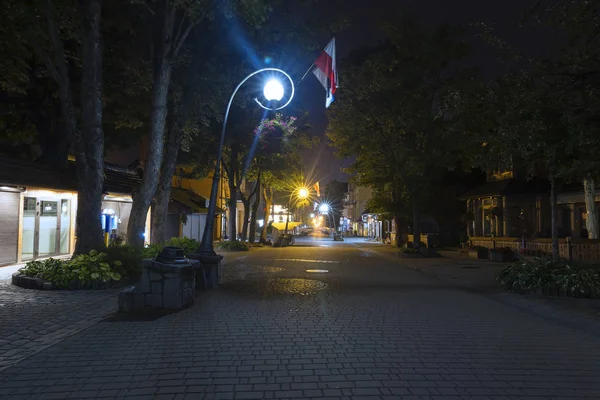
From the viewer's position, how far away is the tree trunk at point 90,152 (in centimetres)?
1259

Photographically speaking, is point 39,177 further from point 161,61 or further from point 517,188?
point 517,188

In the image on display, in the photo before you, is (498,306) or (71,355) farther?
(498,306)

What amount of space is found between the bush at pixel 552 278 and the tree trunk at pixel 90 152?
11.1 meters

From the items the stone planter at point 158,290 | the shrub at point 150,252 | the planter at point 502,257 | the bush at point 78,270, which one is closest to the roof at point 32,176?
the bush at point 78,270

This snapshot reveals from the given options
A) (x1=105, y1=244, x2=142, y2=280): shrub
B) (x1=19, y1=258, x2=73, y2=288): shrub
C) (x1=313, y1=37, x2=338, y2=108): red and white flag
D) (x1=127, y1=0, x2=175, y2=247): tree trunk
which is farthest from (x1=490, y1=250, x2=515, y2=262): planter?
(x1=19, y1=258, x2=73, y2=288): shrub

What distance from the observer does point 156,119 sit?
14148mm

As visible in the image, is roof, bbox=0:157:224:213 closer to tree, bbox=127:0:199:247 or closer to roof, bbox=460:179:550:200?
tree, bbox=127:0:199:247

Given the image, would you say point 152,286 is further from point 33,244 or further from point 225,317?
point 33,244

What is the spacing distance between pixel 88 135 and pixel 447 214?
30.2 metres

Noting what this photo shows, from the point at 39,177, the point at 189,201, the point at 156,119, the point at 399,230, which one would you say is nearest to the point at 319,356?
the point at 156,119

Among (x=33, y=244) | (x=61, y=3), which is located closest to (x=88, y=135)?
(x=61, y=3)

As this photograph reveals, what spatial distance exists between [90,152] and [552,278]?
12.5 metres

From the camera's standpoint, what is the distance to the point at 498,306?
1050 centimetres

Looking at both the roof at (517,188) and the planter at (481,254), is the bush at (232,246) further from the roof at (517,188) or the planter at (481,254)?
the roof at (517,188)
